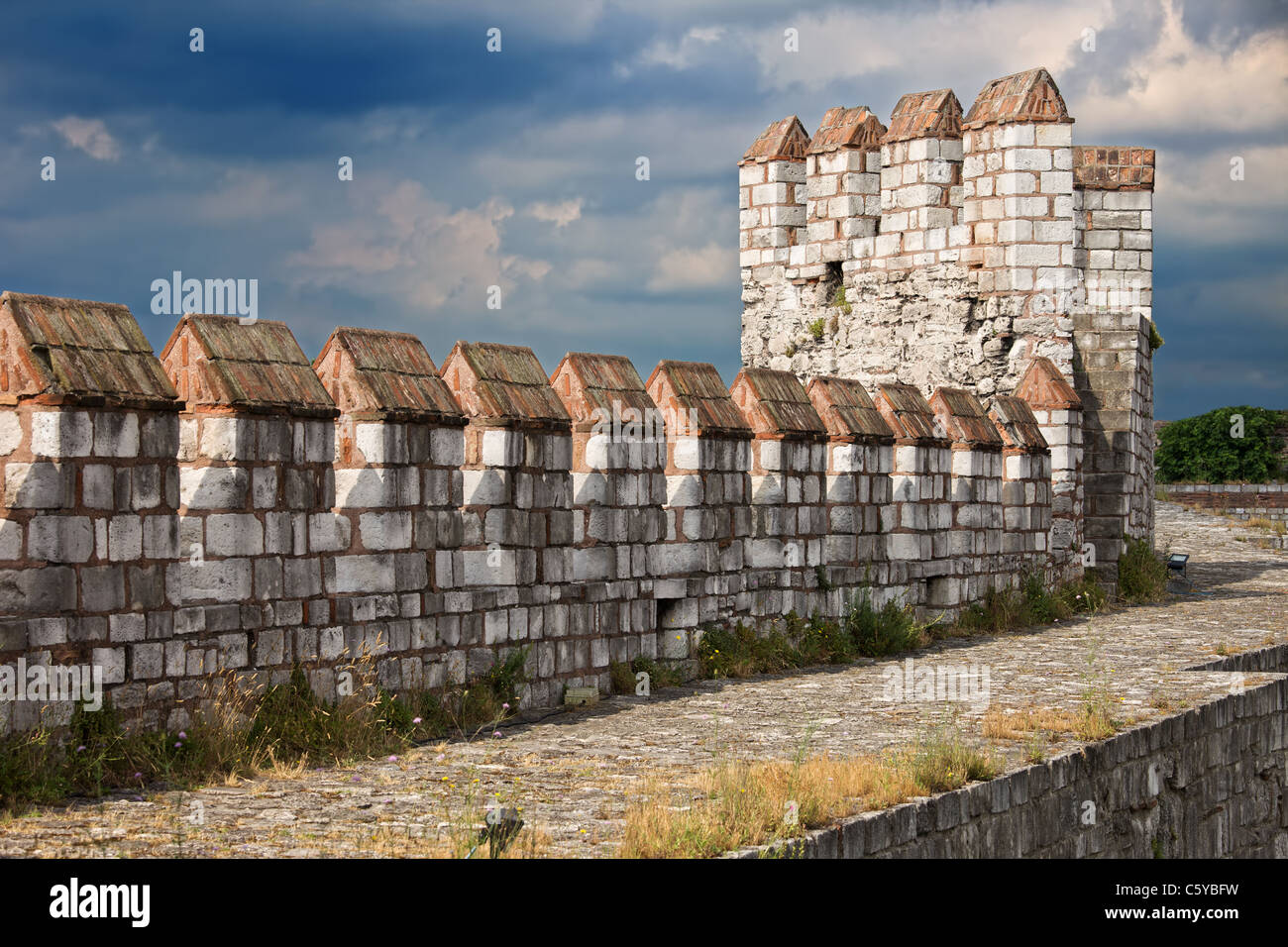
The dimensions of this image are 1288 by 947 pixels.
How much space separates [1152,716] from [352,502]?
473 cm

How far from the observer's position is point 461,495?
27.8ft

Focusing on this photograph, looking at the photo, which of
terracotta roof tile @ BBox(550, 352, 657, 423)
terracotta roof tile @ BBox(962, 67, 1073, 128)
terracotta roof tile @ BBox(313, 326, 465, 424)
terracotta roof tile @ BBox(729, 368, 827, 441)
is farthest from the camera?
terracotta roof tile @ BBox(962, 67, 1073, 128)

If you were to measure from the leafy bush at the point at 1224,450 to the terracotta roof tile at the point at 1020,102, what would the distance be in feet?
75.1

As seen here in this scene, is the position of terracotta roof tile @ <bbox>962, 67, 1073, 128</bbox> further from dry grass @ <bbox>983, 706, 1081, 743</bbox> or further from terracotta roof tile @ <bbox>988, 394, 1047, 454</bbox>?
dry grass @ <bbox>983, 706, 1081, 743</bbox>

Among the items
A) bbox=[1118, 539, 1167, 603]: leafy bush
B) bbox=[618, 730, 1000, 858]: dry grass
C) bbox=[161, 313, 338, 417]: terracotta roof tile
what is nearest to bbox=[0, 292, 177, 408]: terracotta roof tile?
bbox=[161, 313, 338, 417]: terracotta roof tile

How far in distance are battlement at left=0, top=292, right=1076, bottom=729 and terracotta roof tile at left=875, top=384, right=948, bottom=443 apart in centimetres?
5

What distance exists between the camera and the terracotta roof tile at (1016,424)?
14.9 m

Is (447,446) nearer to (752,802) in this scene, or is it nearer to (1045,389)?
(752,802)

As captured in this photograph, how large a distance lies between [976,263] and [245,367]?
10.5 metres

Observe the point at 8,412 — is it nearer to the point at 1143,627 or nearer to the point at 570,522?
the point at 570,522

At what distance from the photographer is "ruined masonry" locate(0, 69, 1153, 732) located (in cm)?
651

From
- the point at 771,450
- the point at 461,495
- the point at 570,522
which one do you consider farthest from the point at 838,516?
the point at 461,495
